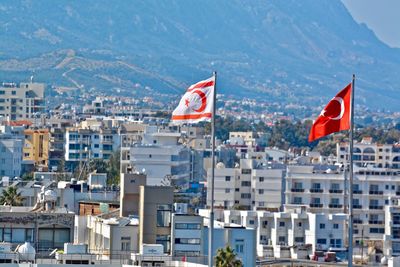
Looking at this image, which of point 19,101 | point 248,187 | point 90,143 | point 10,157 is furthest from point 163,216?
point 19,101

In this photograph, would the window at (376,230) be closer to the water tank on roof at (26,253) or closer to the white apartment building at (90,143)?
the white apartment building at (90,143)

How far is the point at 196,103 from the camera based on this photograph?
31.7 meters

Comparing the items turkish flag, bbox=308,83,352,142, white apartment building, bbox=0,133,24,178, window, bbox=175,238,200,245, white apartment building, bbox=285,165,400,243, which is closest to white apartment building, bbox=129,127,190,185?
white apartment building, bbox=0,133,24,178

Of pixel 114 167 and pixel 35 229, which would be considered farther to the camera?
pixel 114 167

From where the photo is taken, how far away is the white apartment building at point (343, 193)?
269 feet

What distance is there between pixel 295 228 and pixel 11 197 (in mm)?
13138

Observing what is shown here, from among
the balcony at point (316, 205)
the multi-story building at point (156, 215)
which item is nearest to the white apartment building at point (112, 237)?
the multi-story building at point (156, 215)

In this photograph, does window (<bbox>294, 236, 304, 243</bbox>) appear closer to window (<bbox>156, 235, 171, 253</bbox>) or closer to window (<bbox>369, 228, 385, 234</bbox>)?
window (<bbox>369, 228, 385, 234</bbox>)

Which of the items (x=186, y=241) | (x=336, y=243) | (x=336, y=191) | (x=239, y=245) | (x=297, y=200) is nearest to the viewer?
(x=186, y=241)

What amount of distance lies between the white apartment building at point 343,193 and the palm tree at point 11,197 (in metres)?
19.8

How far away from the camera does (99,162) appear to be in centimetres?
11300

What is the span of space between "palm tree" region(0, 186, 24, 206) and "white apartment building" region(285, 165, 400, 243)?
1984 centimetres

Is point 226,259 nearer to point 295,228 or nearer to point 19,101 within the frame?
point 295,228

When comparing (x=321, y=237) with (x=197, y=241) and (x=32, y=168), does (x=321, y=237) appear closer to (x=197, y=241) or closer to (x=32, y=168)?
(x=197, y=241)
